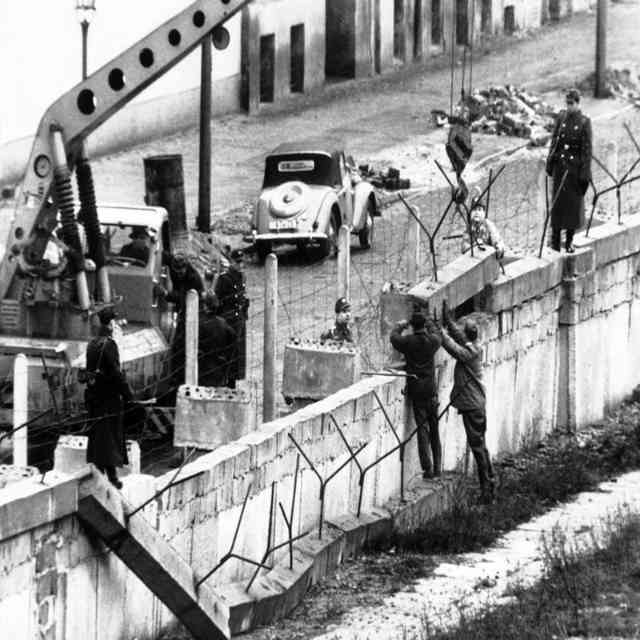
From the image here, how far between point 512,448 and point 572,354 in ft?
6.95

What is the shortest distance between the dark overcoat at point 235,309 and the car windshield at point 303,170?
9988 millimetres

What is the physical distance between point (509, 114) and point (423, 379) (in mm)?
23803

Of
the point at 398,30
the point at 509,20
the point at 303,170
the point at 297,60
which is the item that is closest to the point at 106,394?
the point at 303,170

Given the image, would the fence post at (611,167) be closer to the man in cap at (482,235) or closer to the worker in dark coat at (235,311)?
the man in cap at (482,235)

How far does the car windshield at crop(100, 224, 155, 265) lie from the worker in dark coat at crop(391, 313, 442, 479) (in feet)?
8.78

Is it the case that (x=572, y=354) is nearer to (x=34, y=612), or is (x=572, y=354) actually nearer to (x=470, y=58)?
(x=34, y=612)

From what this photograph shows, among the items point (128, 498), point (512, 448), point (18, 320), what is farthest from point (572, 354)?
point (128, 498)

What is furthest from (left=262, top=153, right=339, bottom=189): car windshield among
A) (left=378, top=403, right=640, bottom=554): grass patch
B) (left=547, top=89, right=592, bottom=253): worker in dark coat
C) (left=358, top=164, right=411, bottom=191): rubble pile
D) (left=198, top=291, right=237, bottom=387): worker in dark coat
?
(left=198, top=291, right=237, bottom=387): worker in dark coat

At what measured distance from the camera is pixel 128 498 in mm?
18547

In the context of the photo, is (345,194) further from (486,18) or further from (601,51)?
(486,18)

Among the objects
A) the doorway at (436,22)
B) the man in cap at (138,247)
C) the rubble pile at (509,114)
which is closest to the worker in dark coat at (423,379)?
the man in cap at (138,247)

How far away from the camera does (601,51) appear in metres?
50.9

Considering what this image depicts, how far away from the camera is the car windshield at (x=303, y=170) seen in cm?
3619

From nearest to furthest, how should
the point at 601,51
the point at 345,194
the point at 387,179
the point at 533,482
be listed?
1. the point at 533,482
2. the point at 345,194
3. the point at 387,179
4. the point at 601,51
